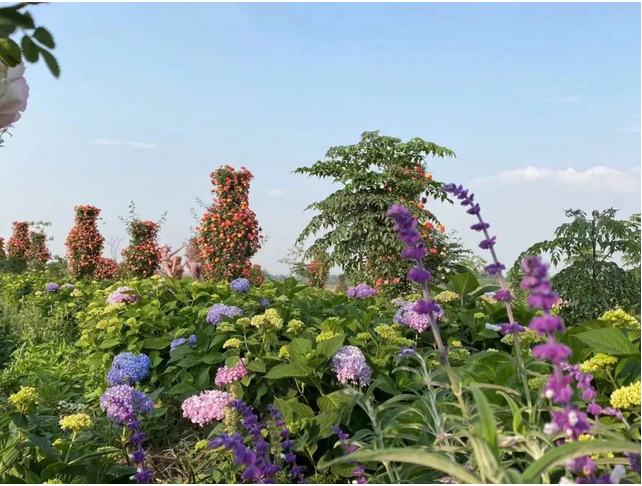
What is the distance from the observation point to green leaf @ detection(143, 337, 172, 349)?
3.19 metres

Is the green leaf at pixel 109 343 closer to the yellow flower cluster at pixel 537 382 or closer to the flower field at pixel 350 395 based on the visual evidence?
the flower field at pixel 350 395

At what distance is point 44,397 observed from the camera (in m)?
2.88

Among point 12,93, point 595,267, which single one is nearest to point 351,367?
point 12,93

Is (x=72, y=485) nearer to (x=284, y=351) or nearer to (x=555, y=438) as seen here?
(x=284, y=351)

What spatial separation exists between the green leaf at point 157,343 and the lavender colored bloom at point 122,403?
1.02m

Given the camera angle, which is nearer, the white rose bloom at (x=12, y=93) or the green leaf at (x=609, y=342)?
the white rose bloom at (x=12, y=93)

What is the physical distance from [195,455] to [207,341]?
1.91 feet

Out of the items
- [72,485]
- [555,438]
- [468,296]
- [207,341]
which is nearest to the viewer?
[555,438]

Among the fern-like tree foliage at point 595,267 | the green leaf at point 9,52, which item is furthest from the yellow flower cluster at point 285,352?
the fern-like tree foliage at point 595,267

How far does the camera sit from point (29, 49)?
887mm

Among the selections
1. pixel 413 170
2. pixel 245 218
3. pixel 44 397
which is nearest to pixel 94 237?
pixel 245 218

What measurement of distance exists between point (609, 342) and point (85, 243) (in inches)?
440

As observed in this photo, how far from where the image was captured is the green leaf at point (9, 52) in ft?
2.91

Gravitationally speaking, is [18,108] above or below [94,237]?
below
